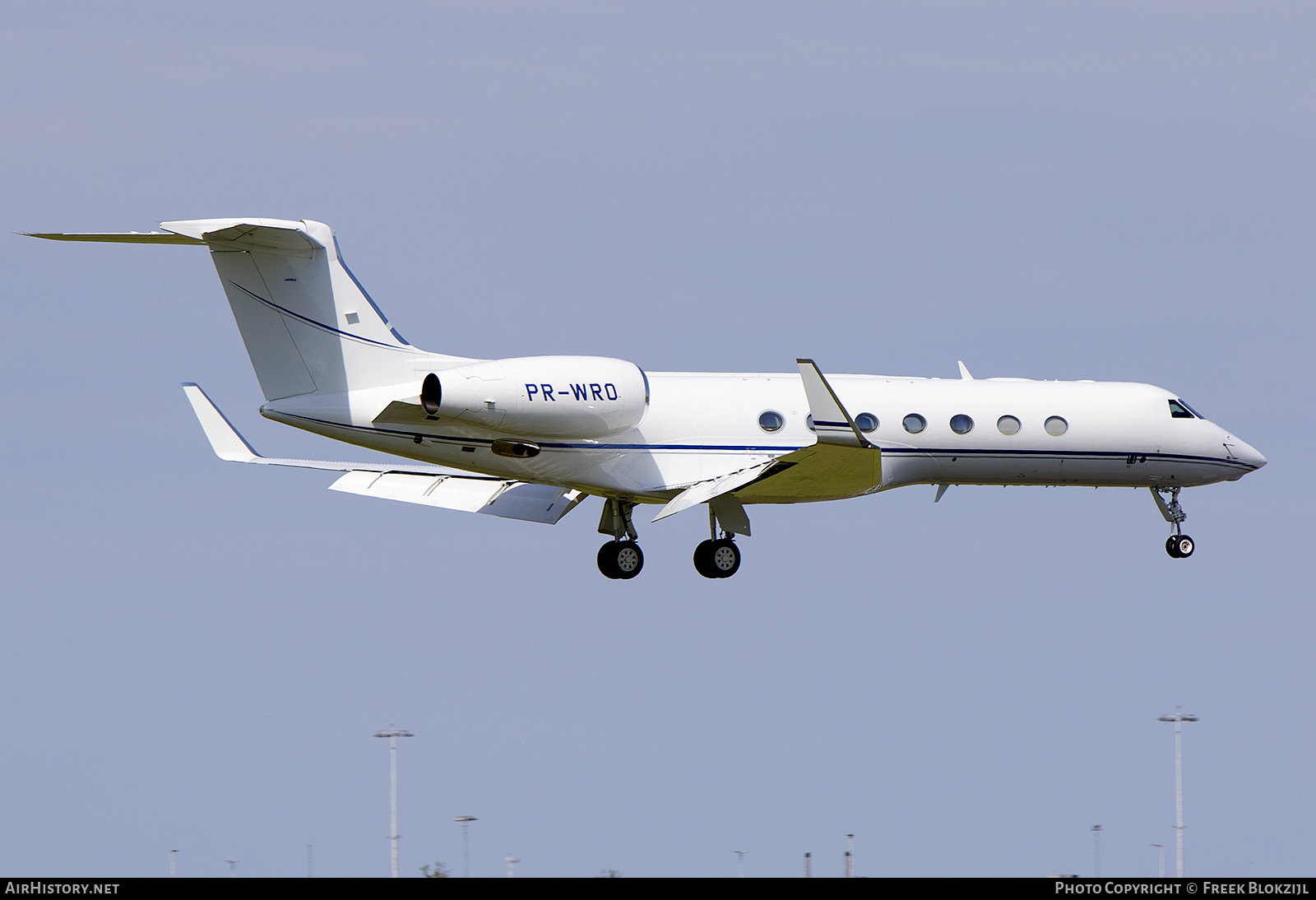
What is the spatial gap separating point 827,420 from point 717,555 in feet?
15.5

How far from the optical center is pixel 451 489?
2902cm

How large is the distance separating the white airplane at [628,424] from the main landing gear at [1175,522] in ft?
0.10

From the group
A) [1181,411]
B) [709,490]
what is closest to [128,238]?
[709,490]

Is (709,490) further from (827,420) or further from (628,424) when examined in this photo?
(827,420)

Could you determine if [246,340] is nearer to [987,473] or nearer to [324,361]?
[324,361]

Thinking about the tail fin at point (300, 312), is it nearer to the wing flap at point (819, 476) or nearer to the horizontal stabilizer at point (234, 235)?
the horizontal stabilizer at point (234, 235)

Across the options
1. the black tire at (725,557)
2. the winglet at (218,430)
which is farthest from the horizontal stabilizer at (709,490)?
the winglet at (218,430)

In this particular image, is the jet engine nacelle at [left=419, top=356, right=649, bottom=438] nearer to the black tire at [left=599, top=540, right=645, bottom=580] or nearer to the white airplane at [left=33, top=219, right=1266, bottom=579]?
the white airplane at [left=33, top=219, right=1266, bottom=579]

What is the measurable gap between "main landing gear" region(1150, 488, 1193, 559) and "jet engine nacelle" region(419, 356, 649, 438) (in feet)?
31.6

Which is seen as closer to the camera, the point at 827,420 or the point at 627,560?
the point at 827,420

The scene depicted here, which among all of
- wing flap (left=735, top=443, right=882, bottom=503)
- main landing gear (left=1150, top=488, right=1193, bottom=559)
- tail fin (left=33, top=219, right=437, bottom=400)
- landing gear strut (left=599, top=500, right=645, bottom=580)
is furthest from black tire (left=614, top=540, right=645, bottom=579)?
main landing gear (left=1150, top=488, right=1193, bottom=559)

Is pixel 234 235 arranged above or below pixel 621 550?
above

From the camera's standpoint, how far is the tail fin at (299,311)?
2406cm
